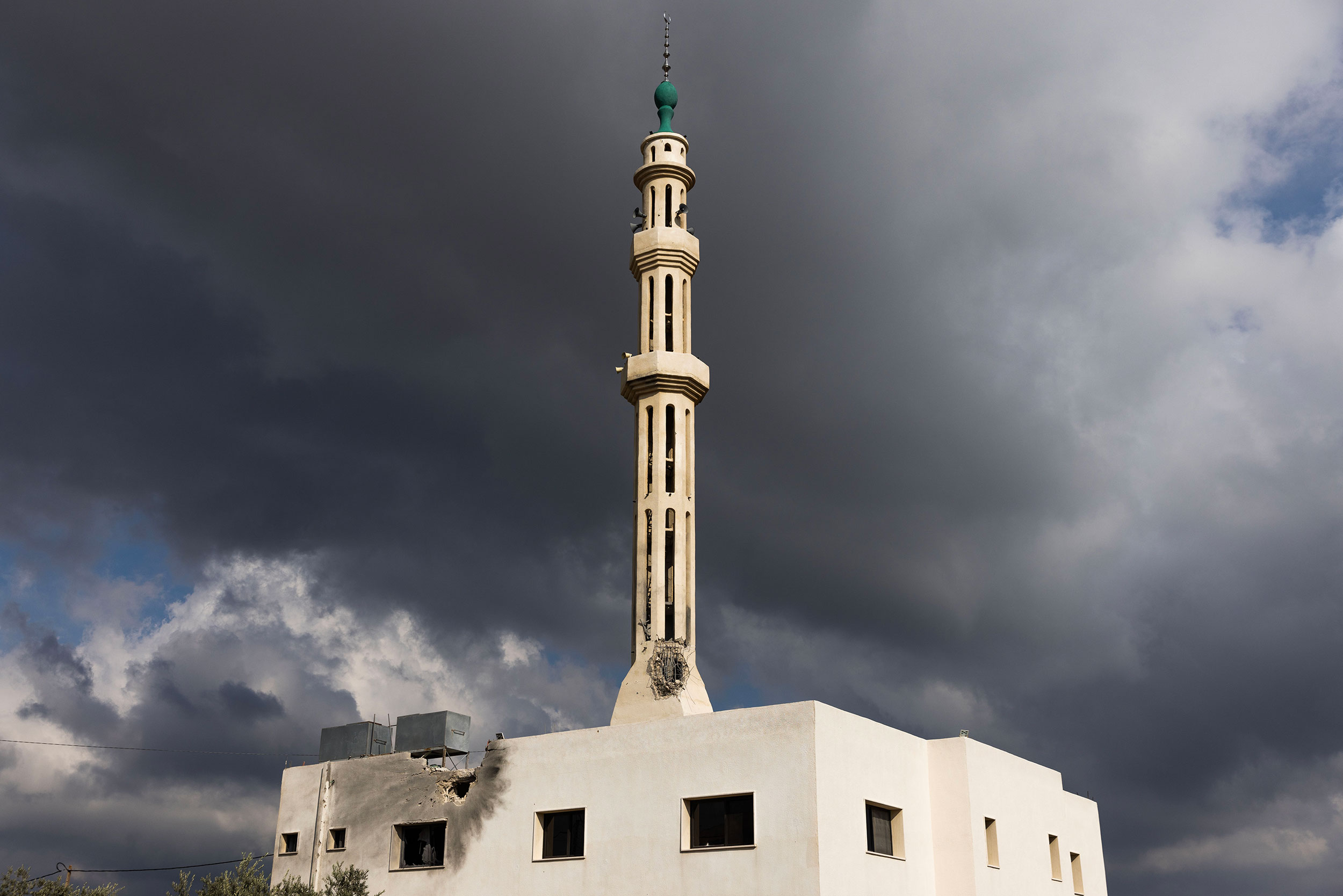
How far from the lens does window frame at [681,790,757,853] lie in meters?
28.0

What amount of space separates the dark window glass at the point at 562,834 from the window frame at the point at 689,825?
3.45 m

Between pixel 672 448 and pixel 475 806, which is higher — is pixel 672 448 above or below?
above

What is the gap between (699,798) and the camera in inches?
1148

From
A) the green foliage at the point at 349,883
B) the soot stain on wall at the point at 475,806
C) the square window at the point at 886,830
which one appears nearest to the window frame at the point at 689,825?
the square window at the point at 886,830

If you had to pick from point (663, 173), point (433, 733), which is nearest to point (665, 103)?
point (663, 173)

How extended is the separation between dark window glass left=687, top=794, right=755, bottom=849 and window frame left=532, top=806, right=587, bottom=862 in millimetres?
3343

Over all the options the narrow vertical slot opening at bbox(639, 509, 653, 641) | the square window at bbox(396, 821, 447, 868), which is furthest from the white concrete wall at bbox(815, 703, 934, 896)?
the square window at bbox(396, 821, 447, 868)

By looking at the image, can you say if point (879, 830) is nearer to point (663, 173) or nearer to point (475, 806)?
point (475, 806)

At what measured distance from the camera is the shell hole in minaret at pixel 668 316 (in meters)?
40.0

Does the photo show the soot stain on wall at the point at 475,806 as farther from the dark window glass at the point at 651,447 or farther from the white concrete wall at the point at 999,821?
the white concrete wall at the point at 999,821

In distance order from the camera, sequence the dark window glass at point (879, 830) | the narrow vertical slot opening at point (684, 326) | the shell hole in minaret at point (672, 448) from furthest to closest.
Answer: the narrow vertical slot opening at point (684, 326), the shell hole in minaret at point (672, 448), the dark window glass at point (879, 830)

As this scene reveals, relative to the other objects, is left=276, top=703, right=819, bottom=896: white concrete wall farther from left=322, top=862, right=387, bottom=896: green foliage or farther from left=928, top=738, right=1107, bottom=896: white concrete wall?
left=928, top=738, right=1107, bottom=896: white concrete wall

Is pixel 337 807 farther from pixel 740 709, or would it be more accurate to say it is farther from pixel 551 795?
pixel 740 709

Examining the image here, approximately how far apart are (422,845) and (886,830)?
45.8 ft
